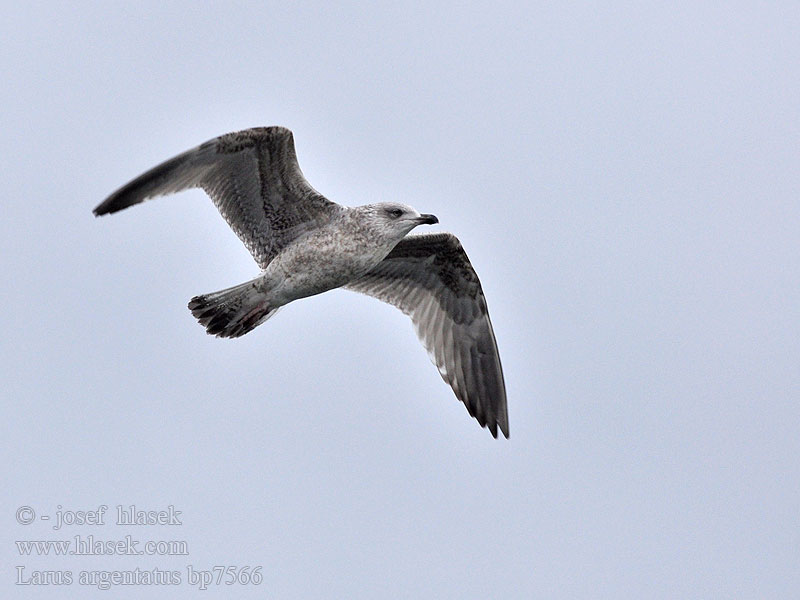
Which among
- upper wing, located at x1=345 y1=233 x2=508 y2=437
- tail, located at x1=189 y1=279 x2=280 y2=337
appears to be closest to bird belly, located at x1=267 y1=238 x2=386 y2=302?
tail, located at x1=189 y1=279 x2=280 y2=337

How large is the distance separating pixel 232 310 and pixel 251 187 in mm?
1270

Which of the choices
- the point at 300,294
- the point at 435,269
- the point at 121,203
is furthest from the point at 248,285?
the point at 435,269

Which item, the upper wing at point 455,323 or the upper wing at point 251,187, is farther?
the upper wing at point 455,323

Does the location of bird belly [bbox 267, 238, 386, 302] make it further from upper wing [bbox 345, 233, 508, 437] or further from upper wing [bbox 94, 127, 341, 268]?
upper wing [bbox 345, 233, 508, 437]

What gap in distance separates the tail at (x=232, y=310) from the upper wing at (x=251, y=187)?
374 millimetres

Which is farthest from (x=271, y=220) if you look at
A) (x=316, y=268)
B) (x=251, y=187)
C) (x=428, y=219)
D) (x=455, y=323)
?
(x=455, y=323)

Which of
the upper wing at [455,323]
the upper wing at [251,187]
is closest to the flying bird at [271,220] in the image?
the upper wing at [251,187]

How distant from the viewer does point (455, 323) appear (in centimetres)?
1507

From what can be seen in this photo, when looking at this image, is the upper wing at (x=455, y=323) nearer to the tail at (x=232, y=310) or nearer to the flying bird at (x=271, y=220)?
the flying bird at (x=271, y=220)

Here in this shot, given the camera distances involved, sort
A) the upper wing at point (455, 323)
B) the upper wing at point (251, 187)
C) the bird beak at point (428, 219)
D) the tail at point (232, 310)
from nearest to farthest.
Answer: the upper wing at point (251, 187) < the bird beak at point (428, 219) < the tail at point (232, 310) < the upper wing at point (455, 323)

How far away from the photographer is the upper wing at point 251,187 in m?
12.5

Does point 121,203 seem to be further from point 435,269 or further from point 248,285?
point 435,269

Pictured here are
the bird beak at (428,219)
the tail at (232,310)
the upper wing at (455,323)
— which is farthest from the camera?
the upper wing at (455,323)

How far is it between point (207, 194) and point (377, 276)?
2.61 metres
